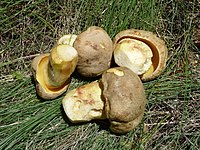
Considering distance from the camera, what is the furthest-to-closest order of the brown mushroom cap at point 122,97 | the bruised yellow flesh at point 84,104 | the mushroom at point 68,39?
1. the mushroom at point 68,39
2. the bruised yellow flesh at point 84,104
3. the brown mushroom cap at point 122,97

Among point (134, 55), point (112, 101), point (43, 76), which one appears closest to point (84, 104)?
point (112, 101)

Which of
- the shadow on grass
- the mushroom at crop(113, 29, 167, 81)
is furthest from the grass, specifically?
the mushroom at crop(113, 29, 167, 81)

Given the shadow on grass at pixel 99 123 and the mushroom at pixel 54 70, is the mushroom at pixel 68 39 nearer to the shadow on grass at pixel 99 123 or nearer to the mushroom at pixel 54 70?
the mushroom at pixel 54 70

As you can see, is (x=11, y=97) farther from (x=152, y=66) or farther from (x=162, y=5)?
(x=162, y=5)

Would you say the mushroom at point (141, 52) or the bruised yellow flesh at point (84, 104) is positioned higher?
the mushroom at point (141, 52)

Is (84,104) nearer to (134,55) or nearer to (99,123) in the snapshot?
(99,123)

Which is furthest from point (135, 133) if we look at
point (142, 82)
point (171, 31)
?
point (171, 31)

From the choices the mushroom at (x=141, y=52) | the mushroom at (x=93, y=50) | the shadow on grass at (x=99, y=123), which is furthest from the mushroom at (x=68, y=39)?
the shadow on grass at (x=99, y=123)
